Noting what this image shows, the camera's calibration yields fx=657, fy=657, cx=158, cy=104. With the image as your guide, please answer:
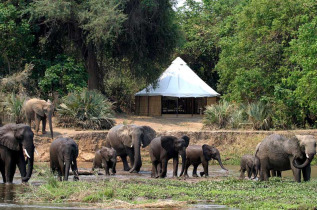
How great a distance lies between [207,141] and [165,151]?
8.56 m

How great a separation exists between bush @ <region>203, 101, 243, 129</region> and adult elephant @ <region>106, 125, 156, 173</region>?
9.89 metres

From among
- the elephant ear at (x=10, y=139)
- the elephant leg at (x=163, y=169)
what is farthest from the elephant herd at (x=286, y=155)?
the elephant ear at (x=10, y=139)

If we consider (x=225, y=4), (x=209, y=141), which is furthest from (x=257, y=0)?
(x=225, y=4)

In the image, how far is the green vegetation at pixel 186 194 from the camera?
14719 mm

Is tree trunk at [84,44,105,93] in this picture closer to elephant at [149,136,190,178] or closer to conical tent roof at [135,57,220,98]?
conical tent roof at [135,57,220,98]

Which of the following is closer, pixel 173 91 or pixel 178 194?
→ pixel 178 194

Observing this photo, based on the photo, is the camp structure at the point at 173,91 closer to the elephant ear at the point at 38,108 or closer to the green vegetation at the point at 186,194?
the elephant ear at the point at 38,108

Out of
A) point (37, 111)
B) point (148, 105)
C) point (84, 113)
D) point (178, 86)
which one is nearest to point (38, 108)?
point (37, 111)

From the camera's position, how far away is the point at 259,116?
3297 cm

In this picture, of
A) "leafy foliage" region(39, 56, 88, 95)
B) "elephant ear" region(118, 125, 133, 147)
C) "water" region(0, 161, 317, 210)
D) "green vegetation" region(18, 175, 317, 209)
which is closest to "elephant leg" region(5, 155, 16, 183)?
"water" region(0, 161, 317, 210)

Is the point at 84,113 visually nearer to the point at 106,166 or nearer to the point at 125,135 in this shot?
the point at 125,135

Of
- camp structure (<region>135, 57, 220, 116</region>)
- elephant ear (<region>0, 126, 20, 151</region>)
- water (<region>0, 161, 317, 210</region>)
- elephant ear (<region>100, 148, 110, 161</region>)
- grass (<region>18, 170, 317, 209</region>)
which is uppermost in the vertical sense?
camp structure (<region>135, 57, 220, 116</region>)

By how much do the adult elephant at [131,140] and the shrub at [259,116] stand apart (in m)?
10.1

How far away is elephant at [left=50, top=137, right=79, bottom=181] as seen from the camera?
1906 cm
